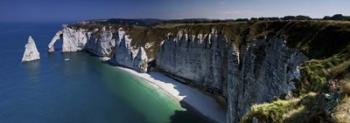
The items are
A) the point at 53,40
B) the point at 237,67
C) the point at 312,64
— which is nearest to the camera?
the point at 312,64

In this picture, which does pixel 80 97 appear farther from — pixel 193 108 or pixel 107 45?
pixel 107 45

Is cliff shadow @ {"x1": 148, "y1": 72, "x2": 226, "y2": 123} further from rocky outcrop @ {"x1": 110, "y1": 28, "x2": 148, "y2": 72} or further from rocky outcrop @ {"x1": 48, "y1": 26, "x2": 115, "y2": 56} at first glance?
rocky outcrop @ {"x1": 48, "y1": 26, "x2": 115, "y2": 56}

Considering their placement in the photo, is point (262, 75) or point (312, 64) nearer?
point (312, 64)

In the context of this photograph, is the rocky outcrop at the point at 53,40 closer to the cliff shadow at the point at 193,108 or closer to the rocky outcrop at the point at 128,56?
the rocky outcrop at the point at 128,56

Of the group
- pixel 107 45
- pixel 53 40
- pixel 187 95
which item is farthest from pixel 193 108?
pixel 53 40

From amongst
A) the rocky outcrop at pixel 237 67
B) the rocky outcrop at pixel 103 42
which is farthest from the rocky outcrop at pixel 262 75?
the rocky outcrop at pixel 103 42

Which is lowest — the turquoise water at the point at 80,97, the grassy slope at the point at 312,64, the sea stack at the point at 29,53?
the turquoise water at the point at 80,97

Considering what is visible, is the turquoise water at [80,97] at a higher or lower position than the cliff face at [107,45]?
lower

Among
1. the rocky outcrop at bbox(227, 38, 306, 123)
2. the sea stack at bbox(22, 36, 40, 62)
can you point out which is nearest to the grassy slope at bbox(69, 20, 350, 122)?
the rocky outcrop at bbox(227, 38, 306, 123)

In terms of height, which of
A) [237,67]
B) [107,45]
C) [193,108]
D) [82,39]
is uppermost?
[82,39]
